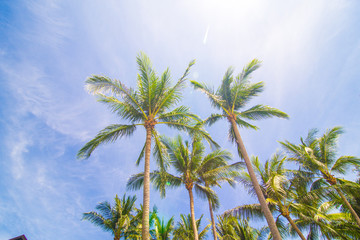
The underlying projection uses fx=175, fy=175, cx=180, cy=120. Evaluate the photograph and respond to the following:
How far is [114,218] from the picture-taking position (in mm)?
15438

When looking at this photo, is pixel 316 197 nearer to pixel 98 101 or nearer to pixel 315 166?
pixel 315 166

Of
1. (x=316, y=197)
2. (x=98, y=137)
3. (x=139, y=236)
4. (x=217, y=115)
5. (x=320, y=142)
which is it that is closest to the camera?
(x=98, y=137)

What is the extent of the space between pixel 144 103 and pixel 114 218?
11.7m

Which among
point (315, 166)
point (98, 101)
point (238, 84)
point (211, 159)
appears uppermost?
point (238, 84)

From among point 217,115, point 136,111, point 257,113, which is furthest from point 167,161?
point 257,113

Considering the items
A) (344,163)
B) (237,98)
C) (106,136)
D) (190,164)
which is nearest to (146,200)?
(106,136)

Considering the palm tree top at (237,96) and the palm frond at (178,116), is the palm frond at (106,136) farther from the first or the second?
the palm tree top at (237,96)

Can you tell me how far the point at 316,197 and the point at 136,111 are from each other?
1295cm

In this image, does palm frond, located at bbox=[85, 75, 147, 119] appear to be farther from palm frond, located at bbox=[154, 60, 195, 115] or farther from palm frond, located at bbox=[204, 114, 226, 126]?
palm frond, located at bbox=[204, 114, 226, 126]

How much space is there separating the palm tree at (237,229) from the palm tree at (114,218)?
813 centimetres

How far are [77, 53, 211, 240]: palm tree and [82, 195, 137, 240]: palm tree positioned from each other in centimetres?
771

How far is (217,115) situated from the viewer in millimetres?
12469

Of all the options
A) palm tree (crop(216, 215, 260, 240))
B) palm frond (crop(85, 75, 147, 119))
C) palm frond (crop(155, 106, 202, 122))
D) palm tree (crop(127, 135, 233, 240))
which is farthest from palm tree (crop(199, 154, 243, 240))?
palm frond (crop(85, 75, 147, 119))

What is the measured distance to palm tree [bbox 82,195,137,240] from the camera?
1420 centimetres
